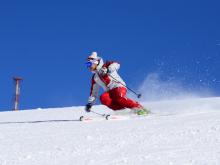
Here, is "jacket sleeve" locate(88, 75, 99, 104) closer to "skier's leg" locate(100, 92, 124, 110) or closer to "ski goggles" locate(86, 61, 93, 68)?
"skier's leg" locate(100, 92, 124, 110)

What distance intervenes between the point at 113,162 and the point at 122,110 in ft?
19.2

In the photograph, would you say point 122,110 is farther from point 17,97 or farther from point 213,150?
point 17,97

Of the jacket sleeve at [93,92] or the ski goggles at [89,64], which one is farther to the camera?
the jacket sleeve at [93,92]

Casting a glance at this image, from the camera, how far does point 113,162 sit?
13.3 feet

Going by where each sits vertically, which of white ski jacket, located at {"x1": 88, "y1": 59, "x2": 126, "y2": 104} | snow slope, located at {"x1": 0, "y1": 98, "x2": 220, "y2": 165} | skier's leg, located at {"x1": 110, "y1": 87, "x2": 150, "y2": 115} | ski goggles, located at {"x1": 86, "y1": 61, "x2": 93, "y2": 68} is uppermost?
ski goggles, located at {"x1": 86, "y1": 61, "x2": 93, "y2": 68}

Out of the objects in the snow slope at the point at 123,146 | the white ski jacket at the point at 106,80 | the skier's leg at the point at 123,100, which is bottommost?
the snow slope at the point at 123,146

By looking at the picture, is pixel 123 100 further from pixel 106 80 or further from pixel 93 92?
pixel 93 92

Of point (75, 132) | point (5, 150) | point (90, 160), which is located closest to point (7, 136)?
point (75, 132)

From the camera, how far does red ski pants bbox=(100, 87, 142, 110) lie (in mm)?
9748

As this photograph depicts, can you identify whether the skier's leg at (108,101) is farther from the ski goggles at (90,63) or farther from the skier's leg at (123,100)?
the ski goggles at (90,63)

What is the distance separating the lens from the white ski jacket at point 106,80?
976 cm

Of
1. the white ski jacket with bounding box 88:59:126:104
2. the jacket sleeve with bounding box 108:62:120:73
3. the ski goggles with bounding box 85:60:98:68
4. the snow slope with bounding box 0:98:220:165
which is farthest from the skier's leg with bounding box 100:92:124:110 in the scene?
the snow slope with bounding box 0:98:220:165

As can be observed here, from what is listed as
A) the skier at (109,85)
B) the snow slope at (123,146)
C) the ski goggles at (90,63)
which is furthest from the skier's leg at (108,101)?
the snow slope at (123,146)

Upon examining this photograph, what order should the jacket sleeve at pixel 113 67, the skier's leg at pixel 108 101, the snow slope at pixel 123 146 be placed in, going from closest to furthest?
the snow slope at pixel 123 146
the jacket sleeve at pixel 113 67
the skier's leg at pixel 108 101
